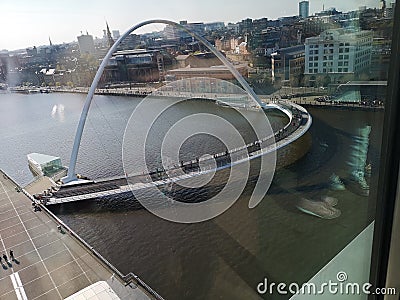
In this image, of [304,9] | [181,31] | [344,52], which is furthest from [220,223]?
[181,31]

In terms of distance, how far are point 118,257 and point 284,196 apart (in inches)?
77.4

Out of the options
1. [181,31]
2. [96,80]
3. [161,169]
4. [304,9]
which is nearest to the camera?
[304,9]

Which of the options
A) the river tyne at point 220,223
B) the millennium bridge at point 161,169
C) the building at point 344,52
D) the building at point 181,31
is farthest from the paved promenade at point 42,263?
the building at point 181,31

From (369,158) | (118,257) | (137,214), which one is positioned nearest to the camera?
(369,158)

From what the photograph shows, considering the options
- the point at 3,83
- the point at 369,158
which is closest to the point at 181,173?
the point at 3,83

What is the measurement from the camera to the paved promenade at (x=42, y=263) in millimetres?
1439

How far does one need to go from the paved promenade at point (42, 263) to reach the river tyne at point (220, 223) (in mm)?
657

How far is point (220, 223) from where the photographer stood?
10.5 feet

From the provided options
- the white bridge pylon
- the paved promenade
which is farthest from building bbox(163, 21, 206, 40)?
the paved promenade

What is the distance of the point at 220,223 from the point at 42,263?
1909 millimetres

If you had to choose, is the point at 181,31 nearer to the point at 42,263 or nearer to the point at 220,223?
the point at 220,223

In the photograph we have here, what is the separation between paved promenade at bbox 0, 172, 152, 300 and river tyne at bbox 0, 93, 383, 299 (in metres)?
0.66

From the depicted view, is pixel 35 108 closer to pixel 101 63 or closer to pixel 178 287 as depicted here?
pixel 101 63

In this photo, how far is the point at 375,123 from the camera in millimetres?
500
